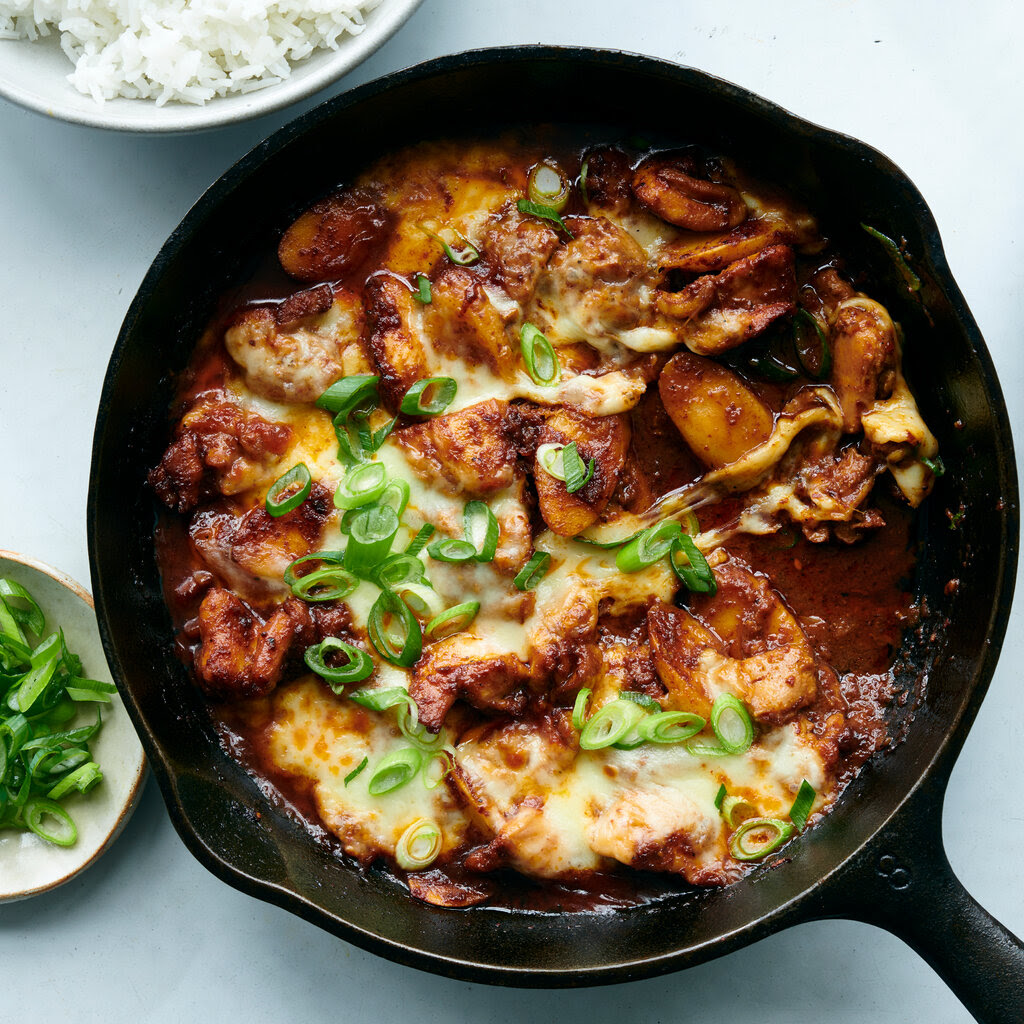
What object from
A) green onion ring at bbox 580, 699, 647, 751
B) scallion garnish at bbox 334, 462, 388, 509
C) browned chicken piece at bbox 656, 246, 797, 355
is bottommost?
green onion ring at bbox 580, 699, 647, 751

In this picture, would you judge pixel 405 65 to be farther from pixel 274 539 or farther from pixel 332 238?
pixel 274 539

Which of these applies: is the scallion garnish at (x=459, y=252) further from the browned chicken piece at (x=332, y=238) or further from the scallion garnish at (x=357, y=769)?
the scallion garnish at (x=357, y=769)

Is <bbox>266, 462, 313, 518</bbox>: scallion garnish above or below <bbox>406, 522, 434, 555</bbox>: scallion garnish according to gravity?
above

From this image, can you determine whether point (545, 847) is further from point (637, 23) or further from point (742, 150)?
point (637, 23)

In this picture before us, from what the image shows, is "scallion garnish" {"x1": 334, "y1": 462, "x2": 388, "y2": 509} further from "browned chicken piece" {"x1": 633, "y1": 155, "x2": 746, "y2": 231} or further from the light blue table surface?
"browned chicken piece" {"x1": 633, "y1": 155, "x2": 746, "y2": 231}

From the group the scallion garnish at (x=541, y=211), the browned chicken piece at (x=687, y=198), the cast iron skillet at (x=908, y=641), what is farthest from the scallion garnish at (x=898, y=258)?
the scallion garnish at (x=541, y=211)

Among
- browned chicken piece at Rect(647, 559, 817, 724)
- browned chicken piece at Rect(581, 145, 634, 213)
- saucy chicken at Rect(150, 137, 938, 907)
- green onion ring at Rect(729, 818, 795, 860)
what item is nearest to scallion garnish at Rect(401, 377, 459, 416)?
saucy chicken at Rect(150, 137, 938, 907)
